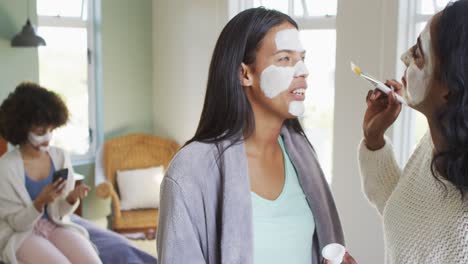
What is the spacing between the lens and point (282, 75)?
4.42 feet

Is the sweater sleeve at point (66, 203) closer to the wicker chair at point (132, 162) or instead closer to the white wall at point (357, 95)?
the white wall at point (357, 95)

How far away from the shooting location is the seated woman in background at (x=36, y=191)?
2.50 m

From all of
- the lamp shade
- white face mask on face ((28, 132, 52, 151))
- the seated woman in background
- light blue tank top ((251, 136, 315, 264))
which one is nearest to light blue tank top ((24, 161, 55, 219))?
the seated woman in background

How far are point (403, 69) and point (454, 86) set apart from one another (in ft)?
5.66

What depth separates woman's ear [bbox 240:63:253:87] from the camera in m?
1.33

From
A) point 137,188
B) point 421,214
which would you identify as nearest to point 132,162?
point 137,188

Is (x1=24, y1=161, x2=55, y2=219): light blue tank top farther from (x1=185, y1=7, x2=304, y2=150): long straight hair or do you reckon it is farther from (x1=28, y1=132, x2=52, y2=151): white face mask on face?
(x1=185, y1=7, x2=304, y2=150): long straight hair

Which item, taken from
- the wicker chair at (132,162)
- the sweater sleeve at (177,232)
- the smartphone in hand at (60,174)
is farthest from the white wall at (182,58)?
the sweater sleeve at (177,232)

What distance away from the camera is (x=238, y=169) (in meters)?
1.27

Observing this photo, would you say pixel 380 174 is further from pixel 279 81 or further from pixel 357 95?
pixel 357 95

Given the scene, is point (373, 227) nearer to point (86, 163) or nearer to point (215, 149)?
point (215, 149)

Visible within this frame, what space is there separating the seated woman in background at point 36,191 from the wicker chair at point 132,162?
153 cm

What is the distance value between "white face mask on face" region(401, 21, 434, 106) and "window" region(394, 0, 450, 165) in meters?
1.53

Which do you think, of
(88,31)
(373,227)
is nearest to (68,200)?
(373,227)
